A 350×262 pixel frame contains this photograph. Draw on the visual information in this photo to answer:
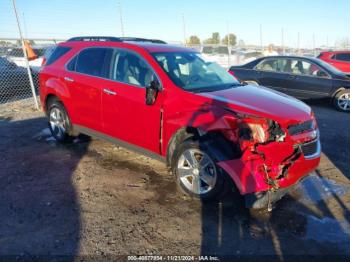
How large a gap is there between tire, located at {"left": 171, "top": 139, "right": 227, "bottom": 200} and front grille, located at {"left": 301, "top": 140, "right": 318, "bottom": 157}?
981 mm

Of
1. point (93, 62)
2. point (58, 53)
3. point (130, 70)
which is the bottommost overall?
point (130, 70)

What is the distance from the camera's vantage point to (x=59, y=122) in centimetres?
611

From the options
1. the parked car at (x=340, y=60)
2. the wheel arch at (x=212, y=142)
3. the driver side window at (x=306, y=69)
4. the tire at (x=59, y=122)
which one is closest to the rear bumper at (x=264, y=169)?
the wheel arch at (x=212, y=142)

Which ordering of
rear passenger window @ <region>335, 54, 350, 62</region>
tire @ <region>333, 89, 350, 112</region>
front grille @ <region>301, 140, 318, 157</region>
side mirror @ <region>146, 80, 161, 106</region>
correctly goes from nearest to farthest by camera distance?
front grille @ <region>301, 140, 318, 157</region>
side mirror @ <region>146, 80, 161, 106</region>
tire @ <region>333, 89, 350, 112</region>
rear passenger window @ <region>335, 54, 350, 62</region>

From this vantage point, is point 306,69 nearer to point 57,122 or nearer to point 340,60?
point 340,60

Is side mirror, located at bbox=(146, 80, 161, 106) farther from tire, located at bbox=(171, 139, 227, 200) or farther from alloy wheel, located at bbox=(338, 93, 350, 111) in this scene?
alloy wheel, located at bbox=(338, 93, 350, 111)

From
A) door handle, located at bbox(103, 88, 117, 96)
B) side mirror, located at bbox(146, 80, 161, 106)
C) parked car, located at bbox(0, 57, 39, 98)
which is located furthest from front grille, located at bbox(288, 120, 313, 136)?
parked car, located at bbox(0, 57, 39, 98)

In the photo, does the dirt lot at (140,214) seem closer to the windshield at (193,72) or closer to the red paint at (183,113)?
the red paint at (183,113)

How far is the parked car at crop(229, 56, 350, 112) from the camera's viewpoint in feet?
30.3

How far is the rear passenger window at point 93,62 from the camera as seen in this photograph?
16.5 ft

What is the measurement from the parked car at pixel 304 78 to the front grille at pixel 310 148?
234 inches

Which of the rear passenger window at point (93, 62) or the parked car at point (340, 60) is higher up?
the rear passenger window at point (93, 62)

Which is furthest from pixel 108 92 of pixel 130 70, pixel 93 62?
pixel 93 62

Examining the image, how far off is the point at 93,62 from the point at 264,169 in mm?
3173
